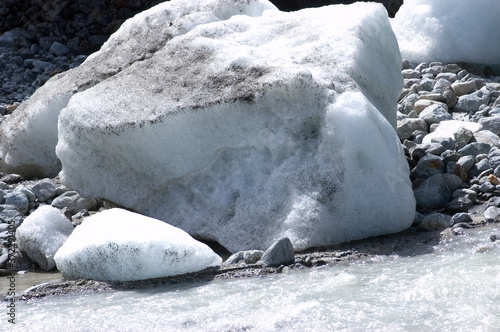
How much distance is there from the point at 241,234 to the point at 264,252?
0.83ft

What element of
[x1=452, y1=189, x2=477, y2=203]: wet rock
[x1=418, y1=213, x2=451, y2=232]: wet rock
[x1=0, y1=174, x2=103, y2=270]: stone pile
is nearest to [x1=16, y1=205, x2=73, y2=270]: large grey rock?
[x1=0, y1=174, x2=103, y2=270]: stone pile

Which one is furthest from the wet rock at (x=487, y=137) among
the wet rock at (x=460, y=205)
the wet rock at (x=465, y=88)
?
the wet rock at (x=465, y=88)

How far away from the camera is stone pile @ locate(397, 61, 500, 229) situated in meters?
4.66

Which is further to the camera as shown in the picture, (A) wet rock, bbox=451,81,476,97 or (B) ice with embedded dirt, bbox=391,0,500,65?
(B) ice with embedded dirt, bbox=391,0,500,65

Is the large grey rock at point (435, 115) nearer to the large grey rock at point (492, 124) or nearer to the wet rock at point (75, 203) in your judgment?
the large grey rock at point (492, 124)

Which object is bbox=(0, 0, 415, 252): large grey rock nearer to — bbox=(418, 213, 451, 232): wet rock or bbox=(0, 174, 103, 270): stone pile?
bbox=(418, 213, 451, 232): wet rock

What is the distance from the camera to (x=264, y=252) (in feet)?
13.0

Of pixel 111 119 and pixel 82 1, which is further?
pixel 82 1

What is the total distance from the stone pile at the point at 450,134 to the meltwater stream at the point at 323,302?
683 millimetres

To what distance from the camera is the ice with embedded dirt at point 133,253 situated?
12.6 ft

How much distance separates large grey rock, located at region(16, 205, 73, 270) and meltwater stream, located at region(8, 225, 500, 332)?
57cm

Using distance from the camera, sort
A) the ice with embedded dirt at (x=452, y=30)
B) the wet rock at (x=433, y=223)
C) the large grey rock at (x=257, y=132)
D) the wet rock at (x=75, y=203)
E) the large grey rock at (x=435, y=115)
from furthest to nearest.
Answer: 1. the ice with embedded dirt at (x=452, y=30)
2. the large grey rock at (x=435, y=115)
3. the wet rock at (x=75, y=203)
4. the wet rock at (x=433, y=223)
5. the large grey rock at (x=257, y=132)

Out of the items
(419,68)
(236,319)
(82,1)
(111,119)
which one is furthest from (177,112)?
(82,1)

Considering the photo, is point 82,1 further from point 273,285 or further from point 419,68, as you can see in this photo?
point 273,285
